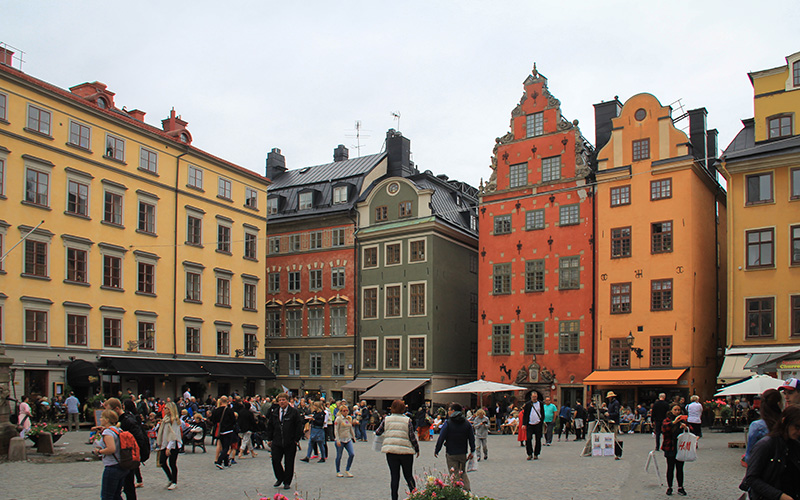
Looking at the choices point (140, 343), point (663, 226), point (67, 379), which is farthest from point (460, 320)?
point (67, 379)

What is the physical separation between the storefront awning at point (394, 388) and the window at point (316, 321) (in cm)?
583

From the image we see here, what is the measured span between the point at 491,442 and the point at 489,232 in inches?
617

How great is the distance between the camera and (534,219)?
136 feet

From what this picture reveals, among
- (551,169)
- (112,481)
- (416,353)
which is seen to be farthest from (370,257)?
(112,481)

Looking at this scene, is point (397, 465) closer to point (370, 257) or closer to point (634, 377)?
point (634, 377)

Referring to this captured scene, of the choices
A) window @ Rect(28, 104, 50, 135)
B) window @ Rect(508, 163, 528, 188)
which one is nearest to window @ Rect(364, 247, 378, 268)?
window @ Rect(508, 163, 528, 188)

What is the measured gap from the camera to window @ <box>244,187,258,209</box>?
47406 mm

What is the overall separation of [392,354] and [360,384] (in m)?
2.45

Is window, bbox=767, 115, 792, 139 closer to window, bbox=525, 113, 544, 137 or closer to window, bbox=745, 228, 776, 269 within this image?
window, bbox=745, 228, 776, 269

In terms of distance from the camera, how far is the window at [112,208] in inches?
1513

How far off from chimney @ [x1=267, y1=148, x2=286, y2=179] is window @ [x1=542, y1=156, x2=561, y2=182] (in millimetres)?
23479

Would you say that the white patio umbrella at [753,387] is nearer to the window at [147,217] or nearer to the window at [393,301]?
the window at [393,301]

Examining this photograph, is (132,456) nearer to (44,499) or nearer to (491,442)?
(44,499)

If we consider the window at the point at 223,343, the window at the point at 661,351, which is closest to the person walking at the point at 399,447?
the window at the point at 661,351
